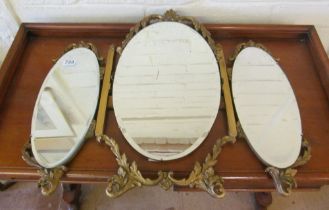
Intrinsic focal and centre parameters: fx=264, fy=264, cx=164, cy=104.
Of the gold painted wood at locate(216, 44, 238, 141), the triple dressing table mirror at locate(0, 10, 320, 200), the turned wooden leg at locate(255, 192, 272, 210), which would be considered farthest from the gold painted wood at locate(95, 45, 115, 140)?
the turned wooden leg at locate(255, 192, 272, 210)

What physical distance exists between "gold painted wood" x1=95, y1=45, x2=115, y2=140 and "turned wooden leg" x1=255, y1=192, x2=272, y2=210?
65 centimetres

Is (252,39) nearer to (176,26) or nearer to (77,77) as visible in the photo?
(176,26)

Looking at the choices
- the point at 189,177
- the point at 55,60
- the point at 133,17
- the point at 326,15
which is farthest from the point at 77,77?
the point at 326,15

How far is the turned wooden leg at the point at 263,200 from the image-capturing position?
90 cm

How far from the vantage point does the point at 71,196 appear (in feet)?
3.00

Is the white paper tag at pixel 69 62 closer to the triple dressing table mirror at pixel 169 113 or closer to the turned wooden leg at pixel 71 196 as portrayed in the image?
the triple dressing table mirror at pixel 169 113

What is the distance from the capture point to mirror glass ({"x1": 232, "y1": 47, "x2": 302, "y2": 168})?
1.59 ft

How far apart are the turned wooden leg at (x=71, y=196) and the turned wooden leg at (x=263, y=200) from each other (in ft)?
2.09

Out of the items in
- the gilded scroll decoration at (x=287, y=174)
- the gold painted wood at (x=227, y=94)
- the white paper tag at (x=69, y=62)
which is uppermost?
the white paper tag at (x=69, y=62)

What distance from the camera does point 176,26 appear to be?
24.6 inches

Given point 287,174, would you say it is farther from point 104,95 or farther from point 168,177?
point 104,95

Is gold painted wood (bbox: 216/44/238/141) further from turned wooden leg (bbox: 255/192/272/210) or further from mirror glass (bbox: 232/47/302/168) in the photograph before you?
turned wooden leg (bbox: 255/192/272/210)

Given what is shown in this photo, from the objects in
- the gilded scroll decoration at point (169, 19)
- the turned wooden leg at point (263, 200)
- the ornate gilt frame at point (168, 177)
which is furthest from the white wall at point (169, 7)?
the turned wooden leg at point (263, 200)

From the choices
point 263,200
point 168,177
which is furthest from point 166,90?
point 263,200
